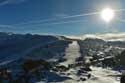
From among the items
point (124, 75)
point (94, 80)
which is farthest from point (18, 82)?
point (94, 80)

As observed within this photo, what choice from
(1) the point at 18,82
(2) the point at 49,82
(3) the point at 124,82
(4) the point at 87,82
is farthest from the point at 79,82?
(1) the point at 18,82

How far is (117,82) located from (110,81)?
9726 millimetres

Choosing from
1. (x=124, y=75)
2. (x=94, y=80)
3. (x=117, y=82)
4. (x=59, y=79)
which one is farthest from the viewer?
(x=59, y=79)

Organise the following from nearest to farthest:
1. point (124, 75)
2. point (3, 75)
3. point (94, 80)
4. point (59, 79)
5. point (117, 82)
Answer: point (3, 75), point (124, 75), point (117, 82), point (94, 80), point (59, 79)

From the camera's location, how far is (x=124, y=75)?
110688 millimetres

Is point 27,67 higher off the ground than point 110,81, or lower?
higher

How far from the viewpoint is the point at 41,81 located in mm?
178625

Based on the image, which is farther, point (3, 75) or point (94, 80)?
point (94, 80)

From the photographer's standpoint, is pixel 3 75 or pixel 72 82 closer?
pixel 3 75

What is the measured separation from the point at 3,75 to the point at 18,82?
5123mm

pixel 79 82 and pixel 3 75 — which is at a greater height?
pixel 3 75

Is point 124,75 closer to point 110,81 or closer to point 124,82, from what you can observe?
point 124,82

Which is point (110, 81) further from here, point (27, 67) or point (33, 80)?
point (27, 67)

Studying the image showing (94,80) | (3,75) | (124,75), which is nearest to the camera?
(3,75)
